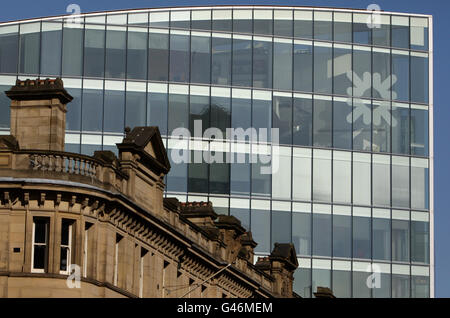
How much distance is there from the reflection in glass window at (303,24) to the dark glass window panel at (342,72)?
93.1 inches

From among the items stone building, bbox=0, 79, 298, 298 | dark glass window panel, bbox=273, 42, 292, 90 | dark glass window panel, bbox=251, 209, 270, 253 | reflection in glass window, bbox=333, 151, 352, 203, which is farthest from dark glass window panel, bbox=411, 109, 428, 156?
stone building, bbox=0, 79, 298, 298

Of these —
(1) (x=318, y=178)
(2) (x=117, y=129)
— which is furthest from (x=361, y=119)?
(2) (x=117, y=129)

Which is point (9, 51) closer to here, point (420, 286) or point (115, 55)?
point (115, 55)

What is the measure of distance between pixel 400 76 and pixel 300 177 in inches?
439

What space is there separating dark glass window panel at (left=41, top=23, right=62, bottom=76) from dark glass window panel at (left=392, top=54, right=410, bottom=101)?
80.3 ft

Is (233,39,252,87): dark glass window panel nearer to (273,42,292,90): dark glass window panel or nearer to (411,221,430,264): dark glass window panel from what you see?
(273,42,292,90): dark glass window panel

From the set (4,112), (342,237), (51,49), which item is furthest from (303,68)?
(4,112)

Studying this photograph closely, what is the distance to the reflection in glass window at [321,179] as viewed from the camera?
93.4 m

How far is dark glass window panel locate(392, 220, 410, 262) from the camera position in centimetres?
9419

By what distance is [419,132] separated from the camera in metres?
96.4

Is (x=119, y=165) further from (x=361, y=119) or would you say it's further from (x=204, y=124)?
(x=361, y=119)

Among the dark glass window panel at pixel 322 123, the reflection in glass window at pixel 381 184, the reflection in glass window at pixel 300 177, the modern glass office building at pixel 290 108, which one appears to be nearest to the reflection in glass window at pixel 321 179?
the modern glass office building at pixel 290 108

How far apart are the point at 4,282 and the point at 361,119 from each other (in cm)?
5114

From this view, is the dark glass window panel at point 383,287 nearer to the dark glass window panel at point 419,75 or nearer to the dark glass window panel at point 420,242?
the dark glass window panel at point 420,242
